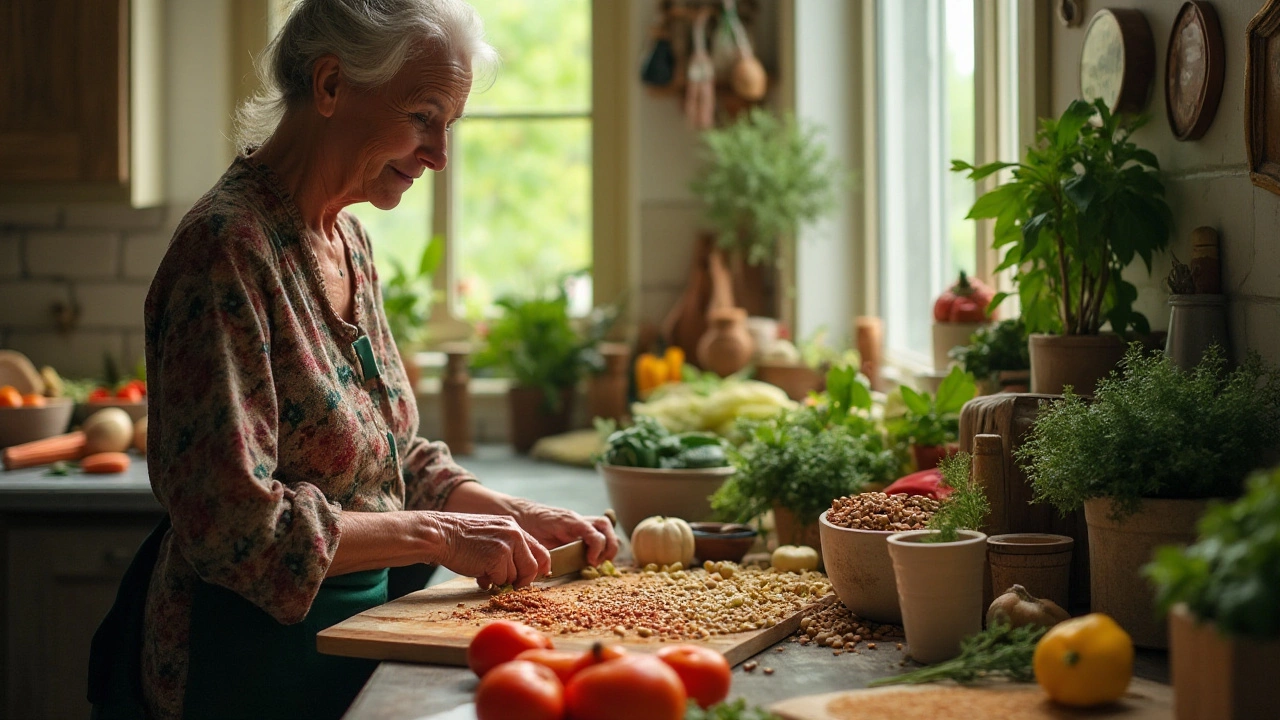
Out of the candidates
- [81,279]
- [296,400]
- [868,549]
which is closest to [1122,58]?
[868,549]

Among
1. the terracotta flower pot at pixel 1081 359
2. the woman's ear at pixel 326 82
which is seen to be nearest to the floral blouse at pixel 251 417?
the woman's ear at pixel 326 82

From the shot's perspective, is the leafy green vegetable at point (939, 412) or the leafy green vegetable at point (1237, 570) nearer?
the leafy green vegetable at point (1237, 570)

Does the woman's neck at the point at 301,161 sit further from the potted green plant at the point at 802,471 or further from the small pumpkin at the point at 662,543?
the potted green plant at the point at 802,471

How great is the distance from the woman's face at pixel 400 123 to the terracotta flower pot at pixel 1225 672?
1.10m

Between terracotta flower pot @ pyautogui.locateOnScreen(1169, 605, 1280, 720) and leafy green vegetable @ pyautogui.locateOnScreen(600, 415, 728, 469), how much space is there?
4.01 ft

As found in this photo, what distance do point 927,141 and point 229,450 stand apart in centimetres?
214

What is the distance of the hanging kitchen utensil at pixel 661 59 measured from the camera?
380 centimetres

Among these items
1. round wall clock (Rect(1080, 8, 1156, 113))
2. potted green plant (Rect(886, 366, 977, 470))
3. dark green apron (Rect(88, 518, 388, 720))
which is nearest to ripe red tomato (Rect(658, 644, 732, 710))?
dark green apron (Rect(88, 518, 388, 720))

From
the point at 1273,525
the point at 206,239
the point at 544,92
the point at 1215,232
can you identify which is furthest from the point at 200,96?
the point at 1273,525

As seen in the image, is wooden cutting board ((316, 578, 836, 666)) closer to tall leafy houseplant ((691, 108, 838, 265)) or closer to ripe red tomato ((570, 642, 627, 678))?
ripe red tomato ((570, 642, 627, 678))

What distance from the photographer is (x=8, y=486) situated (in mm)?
2559

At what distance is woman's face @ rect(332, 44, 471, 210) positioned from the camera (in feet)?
5.46

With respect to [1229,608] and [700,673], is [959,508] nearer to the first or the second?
[700,673]

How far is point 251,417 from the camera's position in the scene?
144 cm
